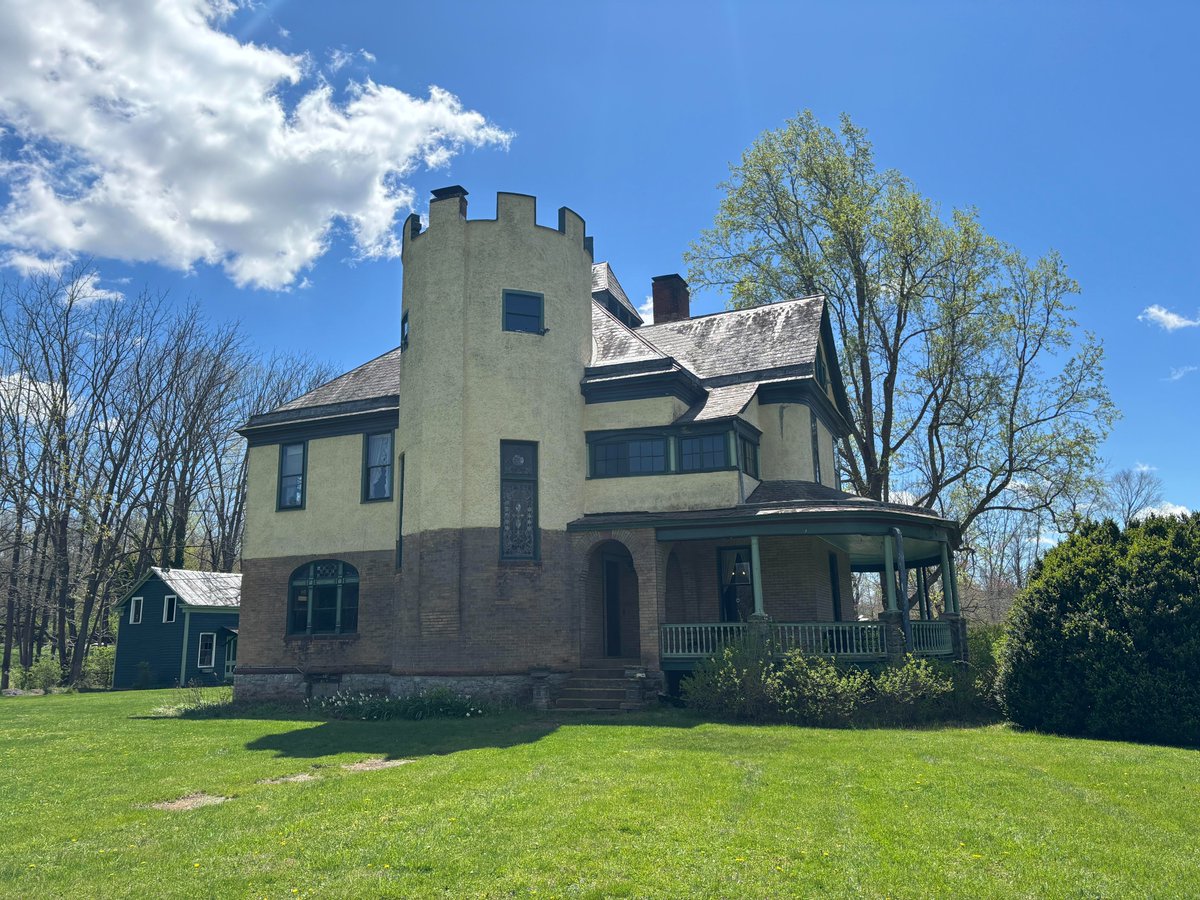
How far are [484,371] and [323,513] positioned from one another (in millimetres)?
6476

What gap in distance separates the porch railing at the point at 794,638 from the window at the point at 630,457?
12.3 ft

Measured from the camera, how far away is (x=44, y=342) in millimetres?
38219

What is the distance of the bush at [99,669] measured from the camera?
3603cm

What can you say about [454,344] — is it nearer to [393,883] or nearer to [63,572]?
[393,883]

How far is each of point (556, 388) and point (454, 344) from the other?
99.1 inches

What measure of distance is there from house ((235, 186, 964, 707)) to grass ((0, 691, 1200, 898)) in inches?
196

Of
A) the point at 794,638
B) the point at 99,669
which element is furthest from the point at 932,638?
the point at 99,669

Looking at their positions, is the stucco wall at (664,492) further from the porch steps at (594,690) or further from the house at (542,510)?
the porch steps at (594,690)

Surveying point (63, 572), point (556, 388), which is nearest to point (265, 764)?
point (556, 388)

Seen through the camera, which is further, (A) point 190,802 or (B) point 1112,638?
(B) point 1112,638

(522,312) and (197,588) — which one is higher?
(522,312)

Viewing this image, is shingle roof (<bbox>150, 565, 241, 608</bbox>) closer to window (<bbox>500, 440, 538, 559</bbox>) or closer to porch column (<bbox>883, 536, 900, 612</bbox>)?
window (<bbox>500, 440, 538, 559</bbox>)

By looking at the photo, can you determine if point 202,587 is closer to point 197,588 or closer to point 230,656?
point 197,588

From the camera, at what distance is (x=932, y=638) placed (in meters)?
18.3
